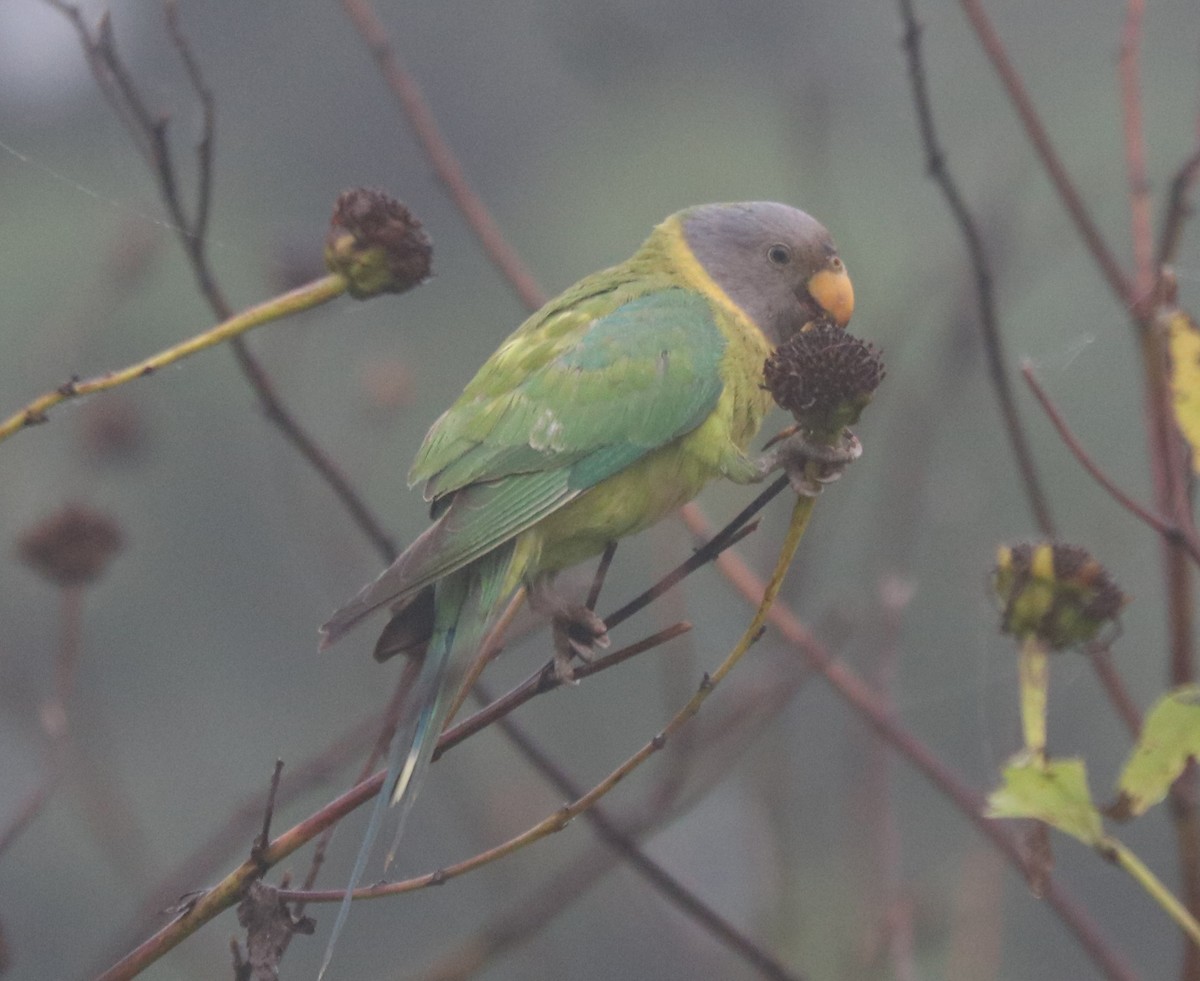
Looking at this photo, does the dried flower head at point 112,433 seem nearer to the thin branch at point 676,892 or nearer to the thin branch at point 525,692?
the thin branch at point 676,892

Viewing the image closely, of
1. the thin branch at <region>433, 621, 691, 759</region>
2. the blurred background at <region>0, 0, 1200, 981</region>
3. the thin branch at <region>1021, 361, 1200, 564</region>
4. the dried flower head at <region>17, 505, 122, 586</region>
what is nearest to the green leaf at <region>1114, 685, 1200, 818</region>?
the thin branch at <region>1021, 361, 1200, 564</region>

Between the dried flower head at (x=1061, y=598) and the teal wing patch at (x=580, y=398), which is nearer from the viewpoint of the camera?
the dried flower head at (x=1061, y=598)

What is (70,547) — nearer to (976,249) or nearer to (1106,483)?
(976,249)

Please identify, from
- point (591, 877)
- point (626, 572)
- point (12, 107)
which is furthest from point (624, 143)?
point (591, 877)

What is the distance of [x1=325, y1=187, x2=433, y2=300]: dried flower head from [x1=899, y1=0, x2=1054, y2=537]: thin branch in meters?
0.63

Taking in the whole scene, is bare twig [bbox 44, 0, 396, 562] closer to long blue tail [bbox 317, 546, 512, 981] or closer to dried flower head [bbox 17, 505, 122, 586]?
long blue tail [bbox 317, 546, 512, 981]

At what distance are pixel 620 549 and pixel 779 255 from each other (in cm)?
378

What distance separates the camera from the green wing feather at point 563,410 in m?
1.93

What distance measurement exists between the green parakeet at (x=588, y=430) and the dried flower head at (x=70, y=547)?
449 millimetres

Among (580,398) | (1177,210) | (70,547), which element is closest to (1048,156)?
(1177,210)

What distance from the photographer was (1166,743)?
1208 millimetres

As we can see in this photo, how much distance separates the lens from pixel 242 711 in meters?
6.51

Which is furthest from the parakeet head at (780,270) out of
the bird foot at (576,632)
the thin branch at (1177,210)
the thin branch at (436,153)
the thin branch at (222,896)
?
the thin branch at (222,896)

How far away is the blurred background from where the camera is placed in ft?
9.12
